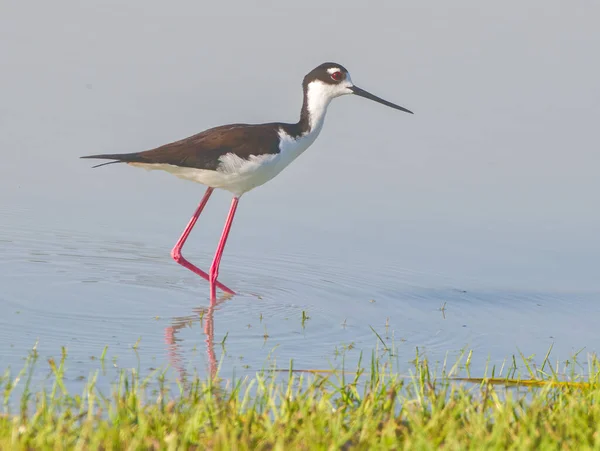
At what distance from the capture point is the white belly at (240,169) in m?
7.33

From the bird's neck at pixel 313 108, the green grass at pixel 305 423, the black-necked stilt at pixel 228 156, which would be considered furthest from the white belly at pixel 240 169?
the green grass at pixel 305 423

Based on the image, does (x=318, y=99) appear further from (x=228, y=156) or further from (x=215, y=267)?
(x=215, y=267)

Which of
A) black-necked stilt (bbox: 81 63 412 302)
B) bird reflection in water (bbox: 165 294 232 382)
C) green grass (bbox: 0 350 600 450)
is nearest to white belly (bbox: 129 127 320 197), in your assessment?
black-necked stilt (bbox: 81 63 412 302)

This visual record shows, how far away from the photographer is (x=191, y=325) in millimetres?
6137

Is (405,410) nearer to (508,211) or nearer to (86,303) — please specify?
(86,303)

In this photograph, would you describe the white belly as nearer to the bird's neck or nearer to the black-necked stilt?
the black-necked stilt

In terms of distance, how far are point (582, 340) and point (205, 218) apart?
3.87 m

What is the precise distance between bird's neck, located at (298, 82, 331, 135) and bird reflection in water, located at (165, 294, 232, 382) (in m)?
1.54

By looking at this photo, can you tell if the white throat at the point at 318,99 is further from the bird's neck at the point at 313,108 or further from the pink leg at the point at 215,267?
the pink leg at the point at 215,267

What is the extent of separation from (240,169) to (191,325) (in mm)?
1590

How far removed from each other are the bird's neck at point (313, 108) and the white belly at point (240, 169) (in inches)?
7.9

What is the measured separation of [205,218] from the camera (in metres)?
9.30

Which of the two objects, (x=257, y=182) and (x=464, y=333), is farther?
A: (x=257, y=182)

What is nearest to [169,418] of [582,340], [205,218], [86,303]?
[86,303]
